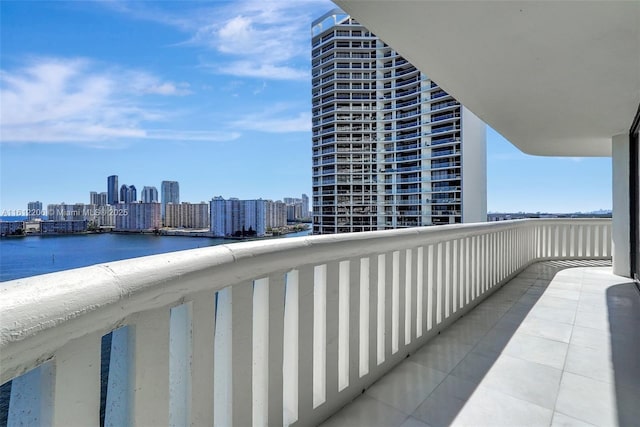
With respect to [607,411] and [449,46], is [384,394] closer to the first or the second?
[607,411]

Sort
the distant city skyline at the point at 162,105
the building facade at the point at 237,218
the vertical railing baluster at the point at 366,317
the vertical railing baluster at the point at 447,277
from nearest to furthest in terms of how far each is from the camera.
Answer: the vertical railing baluster at the point at 366,317 → the vertical railing baluster at the point at 447,277 → the distant city skyline at the point at 162,105 → the building facade at the point at 237,218

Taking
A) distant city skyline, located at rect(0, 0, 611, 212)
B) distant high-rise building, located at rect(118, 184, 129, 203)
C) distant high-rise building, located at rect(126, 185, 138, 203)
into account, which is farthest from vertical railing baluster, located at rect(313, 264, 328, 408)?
distant high-rise building, located at rect(126, 185, 138, 203)

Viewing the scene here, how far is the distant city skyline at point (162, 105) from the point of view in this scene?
21.6ft

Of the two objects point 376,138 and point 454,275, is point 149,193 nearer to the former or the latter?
point 454,275

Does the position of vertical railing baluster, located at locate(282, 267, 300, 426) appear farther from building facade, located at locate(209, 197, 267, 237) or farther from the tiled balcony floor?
building facade, located at locate(209, 197, 267, 237)

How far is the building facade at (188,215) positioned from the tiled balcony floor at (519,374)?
58.6ft

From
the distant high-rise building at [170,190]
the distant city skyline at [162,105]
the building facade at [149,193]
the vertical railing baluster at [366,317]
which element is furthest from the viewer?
the distant high-rise building at [170,190]

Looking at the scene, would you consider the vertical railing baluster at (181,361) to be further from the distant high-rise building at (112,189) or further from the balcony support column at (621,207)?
the distant high-rise building at (112,189)

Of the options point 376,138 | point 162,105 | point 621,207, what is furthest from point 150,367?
point 376,138

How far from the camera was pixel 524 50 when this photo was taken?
227 cm

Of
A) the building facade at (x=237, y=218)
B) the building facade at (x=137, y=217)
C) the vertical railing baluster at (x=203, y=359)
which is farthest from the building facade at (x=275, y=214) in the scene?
the vertical railing baluster at (x=203, y=359)

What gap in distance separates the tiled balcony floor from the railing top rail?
35.1 inches

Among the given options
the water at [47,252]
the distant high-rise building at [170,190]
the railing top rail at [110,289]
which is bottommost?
the water at [47,252]

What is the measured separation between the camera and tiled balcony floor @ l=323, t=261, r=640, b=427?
142 centimetres
